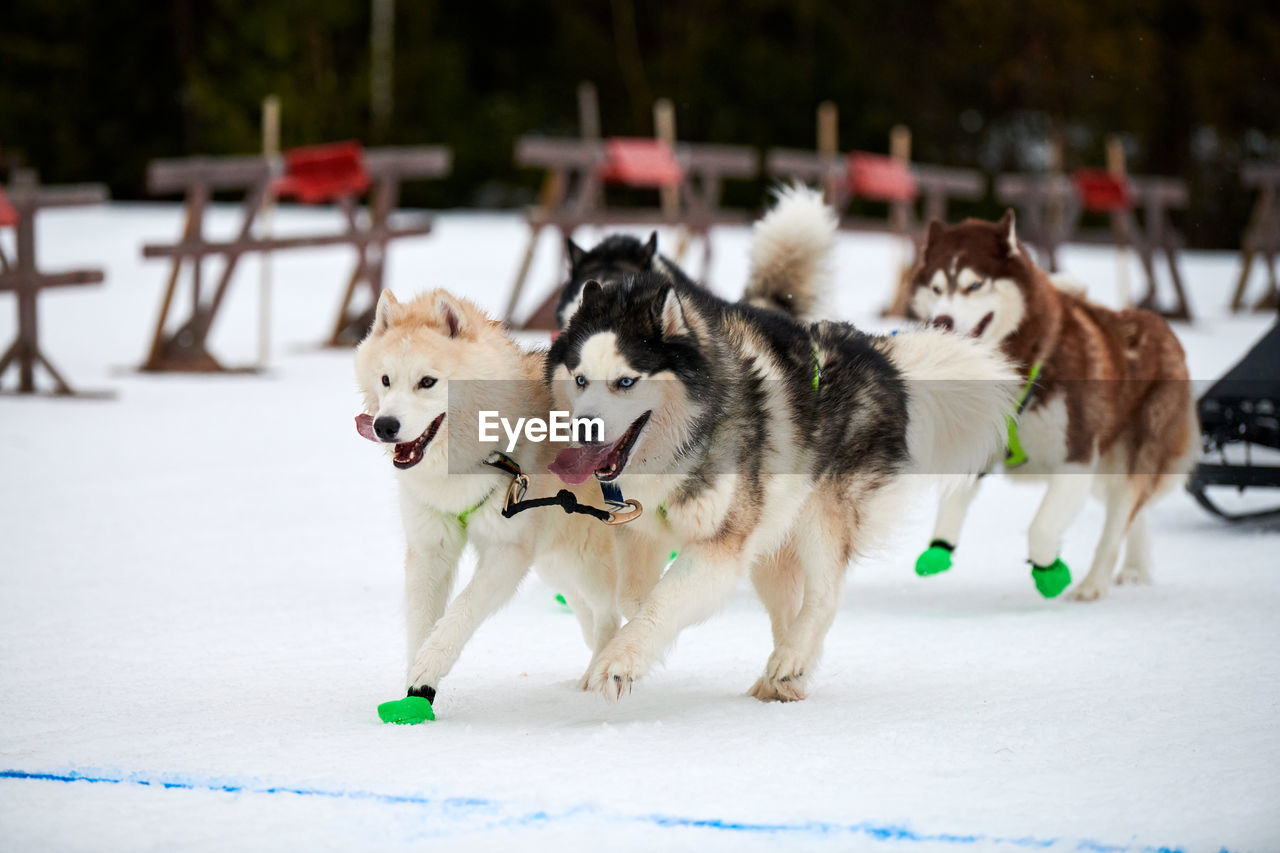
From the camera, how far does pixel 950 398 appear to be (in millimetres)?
3787

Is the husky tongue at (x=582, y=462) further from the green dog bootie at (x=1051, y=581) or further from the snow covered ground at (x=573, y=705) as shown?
the green dog bootie at (x=1051, y=581)

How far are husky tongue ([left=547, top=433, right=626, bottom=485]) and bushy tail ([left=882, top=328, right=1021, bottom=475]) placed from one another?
1011mm

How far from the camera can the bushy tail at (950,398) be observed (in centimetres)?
375

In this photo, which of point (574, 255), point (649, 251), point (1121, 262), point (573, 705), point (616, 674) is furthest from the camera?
point (1121, 262)

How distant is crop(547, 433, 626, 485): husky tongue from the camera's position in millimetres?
3033

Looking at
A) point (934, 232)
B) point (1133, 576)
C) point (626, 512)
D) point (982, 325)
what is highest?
point (934, 232)

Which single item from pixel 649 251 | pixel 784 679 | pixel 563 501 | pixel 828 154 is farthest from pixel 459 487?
pixel 828 154

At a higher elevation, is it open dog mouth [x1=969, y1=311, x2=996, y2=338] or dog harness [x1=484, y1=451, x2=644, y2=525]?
open dog mouth [x1=969, y1=311, x2=996, y2=338]

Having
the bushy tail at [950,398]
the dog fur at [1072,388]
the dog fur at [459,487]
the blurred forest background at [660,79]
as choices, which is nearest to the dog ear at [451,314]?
the dog fur at [459,487]

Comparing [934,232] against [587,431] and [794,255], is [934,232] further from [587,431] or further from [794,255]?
[587,431]

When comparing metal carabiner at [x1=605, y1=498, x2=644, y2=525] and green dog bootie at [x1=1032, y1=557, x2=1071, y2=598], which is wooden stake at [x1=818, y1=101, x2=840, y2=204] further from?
metal carabiner at [x1=605, y1=498, x2=644, y2=525]

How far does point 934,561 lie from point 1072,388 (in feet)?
2.31

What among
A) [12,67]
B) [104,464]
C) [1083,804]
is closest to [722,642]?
[1083,804]

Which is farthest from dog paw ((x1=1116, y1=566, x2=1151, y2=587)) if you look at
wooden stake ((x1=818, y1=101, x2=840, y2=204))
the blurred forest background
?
the blurred forest background
